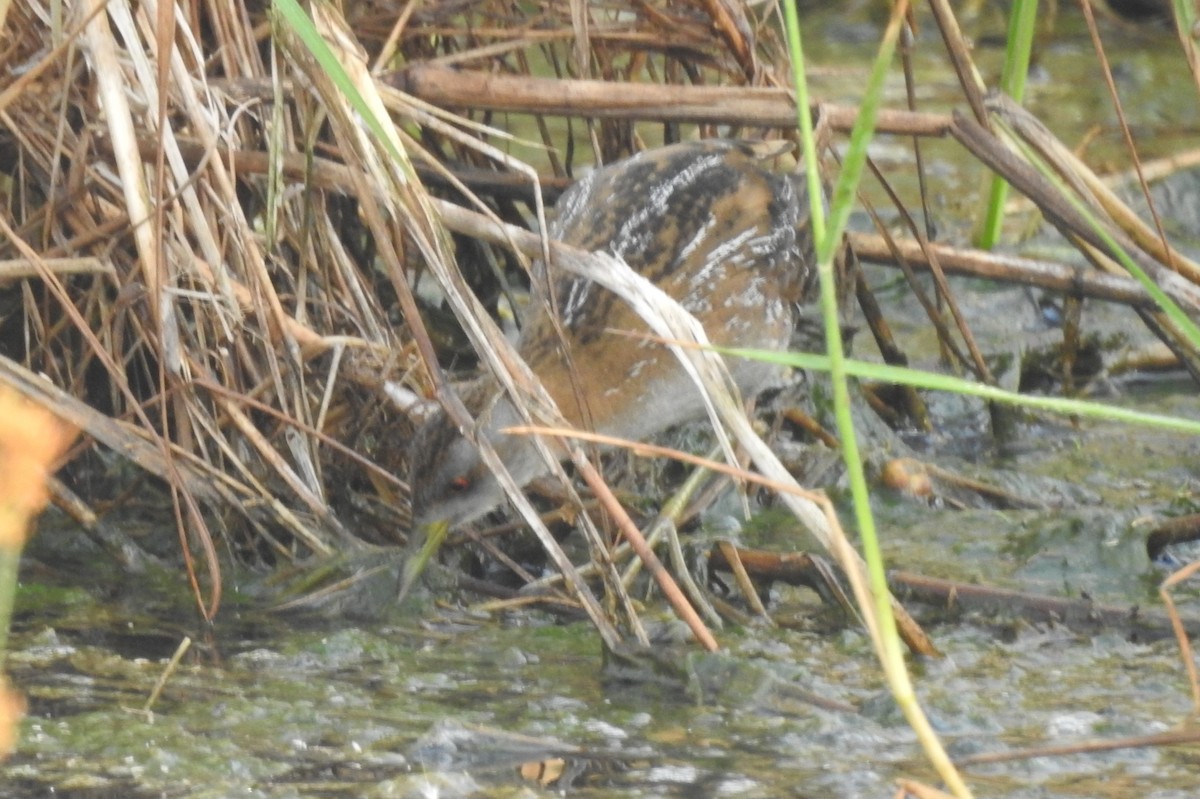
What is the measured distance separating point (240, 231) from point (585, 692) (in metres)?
1.03

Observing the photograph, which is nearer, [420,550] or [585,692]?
[585,692]

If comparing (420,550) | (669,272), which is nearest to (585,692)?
(420,550)

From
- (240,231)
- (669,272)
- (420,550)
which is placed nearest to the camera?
(240,231)

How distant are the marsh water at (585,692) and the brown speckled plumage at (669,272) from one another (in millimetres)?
520

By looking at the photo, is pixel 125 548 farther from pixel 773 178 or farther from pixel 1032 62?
pixel 1032 62

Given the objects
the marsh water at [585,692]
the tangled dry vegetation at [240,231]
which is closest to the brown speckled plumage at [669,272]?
the tangled dry vegetation at [240,231]

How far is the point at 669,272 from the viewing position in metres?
3.81

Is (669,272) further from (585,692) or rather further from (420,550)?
(585,692)

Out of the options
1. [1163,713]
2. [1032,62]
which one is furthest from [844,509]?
[1032,62]

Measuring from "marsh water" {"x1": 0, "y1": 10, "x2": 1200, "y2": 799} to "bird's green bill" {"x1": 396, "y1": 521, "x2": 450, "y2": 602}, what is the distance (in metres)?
0.06

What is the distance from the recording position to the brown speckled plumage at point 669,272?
3773 millimetres

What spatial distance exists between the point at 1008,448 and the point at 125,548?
7.38 feet

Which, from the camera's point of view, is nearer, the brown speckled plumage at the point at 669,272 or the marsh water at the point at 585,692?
the marsh water at the point at 585,692

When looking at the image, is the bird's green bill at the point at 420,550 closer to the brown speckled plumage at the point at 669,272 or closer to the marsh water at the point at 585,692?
the marsh water at the point at 585,692
